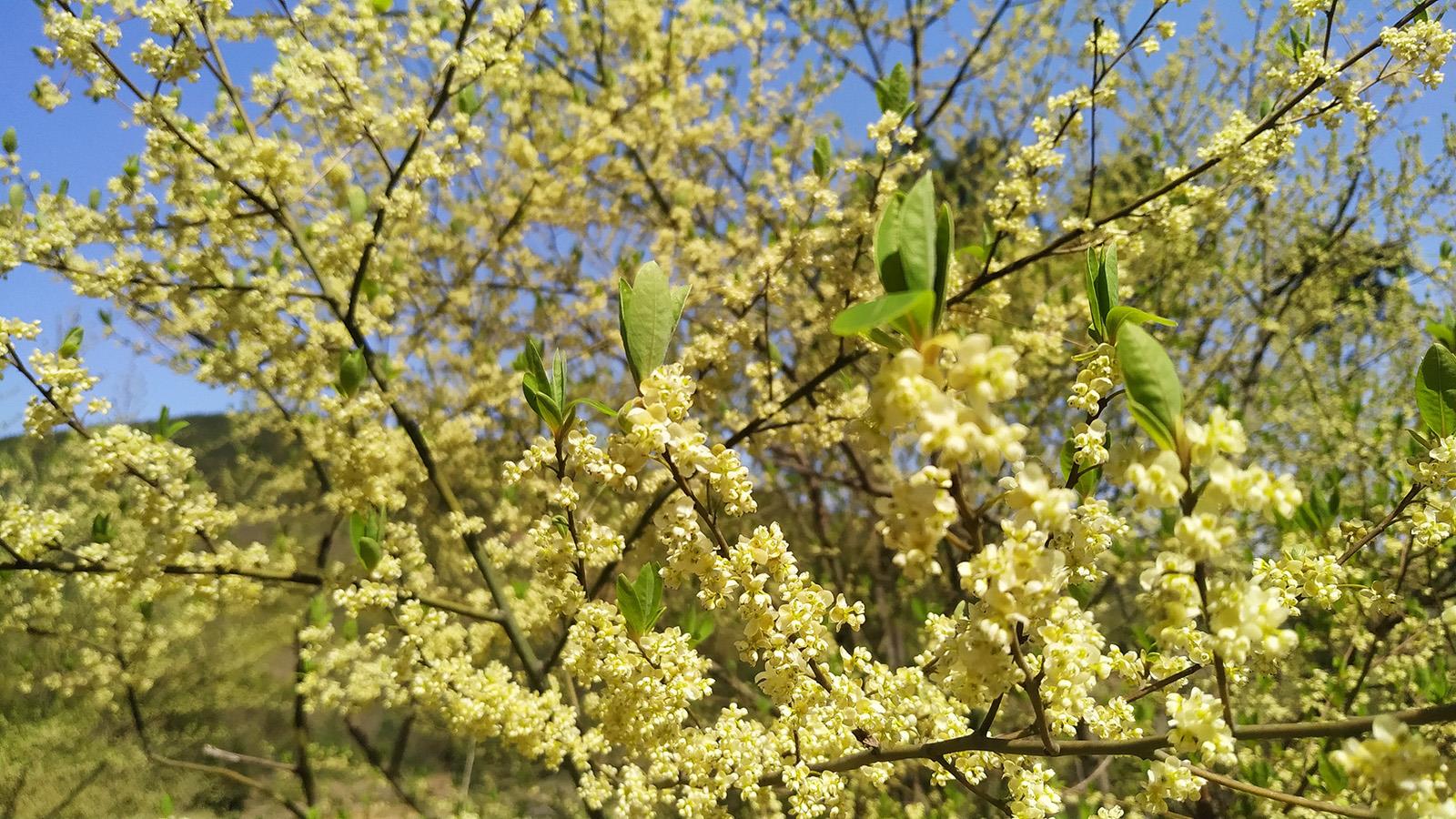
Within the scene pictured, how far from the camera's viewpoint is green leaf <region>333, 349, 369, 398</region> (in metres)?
2.21

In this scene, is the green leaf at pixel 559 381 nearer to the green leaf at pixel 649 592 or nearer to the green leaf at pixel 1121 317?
the green leaf at pixel 649 592

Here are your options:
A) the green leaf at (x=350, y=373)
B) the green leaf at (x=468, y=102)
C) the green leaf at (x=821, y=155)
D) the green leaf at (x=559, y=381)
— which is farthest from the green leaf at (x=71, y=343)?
the green leaf at (x=821, y=155)

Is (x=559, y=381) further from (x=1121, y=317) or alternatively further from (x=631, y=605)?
(x=1121, y=317)

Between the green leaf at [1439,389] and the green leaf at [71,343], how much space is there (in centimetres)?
317

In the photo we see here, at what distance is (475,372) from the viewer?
403cm

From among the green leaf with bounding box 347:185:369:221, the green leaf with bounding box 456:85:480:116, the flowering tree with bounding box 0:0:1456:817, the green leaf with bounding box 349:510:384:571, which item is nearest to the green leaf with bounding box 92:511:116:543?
the flowering tree with bounding box 0:0:1456:817

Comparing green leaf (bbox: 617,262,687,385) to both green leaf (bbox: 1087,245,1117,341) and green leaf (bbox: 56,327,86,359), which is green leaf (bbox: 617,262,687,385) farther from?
green leaf (bbox: 56,327,86,359)

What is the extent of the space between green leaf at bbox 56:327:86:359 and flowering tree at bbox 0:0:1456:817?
2 centimetres

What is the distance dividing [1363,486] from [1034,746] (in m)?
4.30

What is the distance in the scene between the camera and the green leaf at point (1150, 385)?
0.79 meters

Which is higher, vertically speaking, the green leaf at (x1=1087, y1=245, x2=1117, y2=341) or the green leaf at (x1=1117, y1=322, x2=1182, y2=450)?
the green leaf at (x1=1087, y1=245, x2=1117, y2=341)

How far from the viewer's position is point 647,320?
1102 millimetres

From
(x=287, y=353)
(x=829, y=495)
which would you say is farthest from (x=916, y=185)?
(x=829, y=495)

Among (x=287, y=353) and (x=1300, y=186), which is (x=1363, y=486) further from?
(x=287, y=353)
